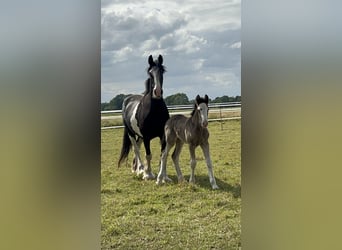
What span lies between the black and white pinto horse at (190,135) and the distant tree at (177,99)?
0.06 m

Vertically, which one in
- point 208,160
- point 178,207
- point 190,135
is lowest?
point 178,207

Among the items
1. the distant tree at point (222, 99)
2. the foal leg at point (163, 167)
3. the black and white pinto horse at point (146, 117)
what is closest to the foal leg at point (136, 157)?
the black and white pinto horse at point (146, 117)

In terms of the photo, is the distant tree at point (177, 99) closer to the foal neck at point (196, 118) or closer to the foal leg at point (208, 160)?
the foal neck at point (196, 118)

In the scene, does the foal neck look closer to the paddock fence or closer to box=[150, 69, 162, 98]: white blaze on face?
the paddock fence

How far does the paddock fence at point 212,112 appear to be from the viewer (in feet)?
6.81

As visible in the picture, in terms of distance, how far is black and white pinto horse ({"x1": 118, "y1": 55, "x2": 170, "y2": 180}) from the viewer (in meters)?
2.14

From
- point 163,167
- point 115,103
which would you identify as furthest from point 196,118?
point 115,103

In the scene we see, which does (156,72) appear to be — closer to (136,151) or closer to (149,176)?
(136,151)

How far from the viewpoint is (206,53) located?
211cm

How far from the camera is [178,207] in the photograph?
6.93 feet

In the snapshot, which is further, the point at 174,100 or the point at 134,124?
the point at 134,124

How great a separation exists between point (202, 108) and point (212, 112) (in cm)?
5
